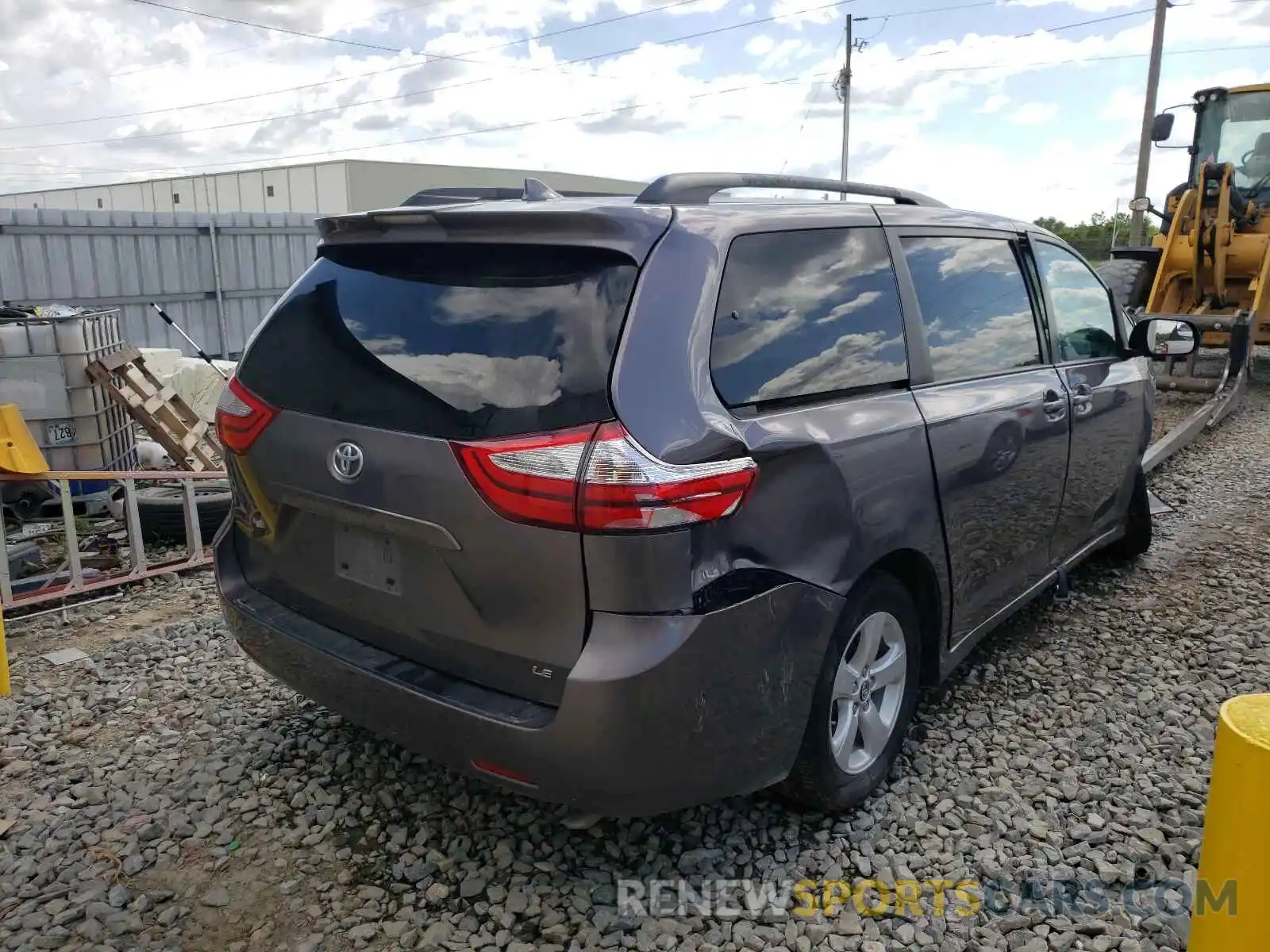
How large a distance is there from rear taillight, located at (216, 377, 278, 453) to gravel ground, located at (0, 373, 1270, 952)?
1137 millimetres

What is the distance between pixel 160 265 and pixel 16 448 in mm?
8772

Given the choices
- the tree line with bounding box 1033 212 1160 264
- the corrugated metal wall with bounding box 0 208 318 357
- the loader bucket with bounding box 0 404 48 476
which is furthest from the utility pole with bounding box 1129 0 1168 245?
the loader bucket with bounding box 0 404 48 476

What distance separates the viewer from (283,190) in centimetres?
2803

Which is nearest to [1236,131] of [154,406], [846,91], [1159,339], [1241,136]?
[1241,136]

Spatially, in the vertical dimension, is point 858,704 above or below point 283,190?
below

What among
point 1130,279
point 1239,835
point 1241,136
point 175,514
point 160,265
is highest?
point 1241,136

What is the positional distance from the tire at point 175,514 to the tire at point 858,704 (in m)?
4.00

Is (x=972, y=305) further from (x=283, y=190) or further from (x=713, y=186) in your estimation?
(x=283, y=190)

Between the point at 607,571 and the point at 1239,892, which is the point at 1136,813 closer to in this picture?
the point at 1239,892

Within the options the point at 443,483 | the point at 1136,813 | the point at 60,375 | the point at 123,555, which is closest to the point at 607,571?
the point at 443,483

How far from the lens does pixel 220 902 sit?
258cm

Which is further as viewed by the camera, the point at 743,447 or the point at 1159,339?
the point at 1159,339

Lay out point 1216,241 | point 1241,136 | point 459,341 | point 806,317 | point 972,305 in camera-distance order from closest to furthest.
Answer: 1. point 459,341
2. point 806,317
3. point 972,305
4. point 1216,241
5. point 1241,136

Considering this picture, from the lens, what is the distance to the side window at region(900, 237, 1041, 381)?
324cm
